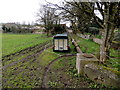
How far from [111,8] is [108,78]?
294 cm

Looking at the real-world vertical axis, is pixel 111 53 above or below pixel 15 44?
below

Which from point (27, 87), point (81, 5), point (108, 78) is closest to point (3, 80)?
point (27, 87)

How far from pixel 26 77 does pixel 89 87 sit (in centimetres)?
290

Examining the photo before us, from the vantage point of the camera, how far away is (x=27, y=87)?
3443 mm

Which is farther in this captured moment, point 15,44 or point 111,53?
point 15,44

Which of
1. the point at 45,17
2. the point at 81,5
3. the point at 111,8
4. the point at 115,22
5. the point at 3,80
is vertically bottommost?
the point at 3,80

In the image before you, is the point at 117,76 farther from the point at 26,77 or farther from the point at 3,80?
the point at 3,80

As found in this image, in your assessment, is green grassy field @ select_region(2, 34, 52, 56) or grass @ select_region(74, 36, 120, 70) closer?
grass @ select_region(74, 36, 120, 70)

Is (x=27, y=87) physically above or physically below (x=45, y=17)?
below

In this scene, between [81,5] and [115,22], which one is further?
[81,5]

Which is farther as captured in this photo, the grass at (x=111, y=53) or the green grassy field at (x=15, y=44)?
the green grassy field at (x=15, y=44)

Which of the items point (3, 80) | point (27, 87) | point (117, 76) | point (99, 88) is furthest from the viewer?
point (3, 80)

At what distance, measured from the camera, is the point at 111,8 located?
382 cm

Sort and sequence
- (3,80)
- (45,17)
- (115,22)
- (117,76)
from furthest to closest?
(45,17) < (3,80) < (115,22) < (117,76)
